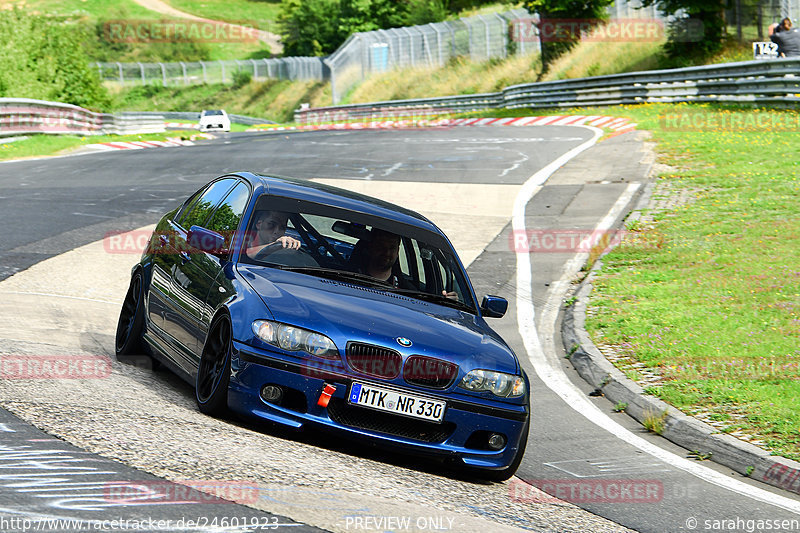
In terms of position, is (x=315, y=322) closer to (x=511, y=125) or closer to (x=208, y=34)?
(x=511, y=125)

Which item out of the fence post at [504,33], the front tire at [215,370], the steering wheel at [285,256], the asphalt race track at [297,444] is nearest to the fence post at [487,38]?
the fence post at [504,33]

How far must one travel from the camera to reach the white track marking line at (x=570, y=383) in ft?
21.7

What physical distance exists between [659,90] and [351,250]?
2748 cm

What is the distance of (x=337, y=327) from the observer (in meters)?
5.97

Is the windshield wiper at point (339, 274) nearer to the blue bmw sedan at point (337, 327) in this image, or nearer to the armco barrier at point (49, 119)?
the blue bmw sedan at point (337, 327)

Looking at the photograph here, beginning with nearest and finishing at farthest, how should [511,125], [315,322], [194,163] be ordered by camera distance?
[315,322]
[194,163]
[511,125]

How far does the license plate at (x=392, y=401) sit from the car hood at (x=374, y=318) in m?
0.26

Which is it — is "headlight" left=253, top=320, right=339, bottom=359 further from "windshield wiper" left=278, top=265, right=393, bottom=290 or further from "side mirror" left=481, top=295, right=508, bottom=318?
"side mirror" left=481, top=295, right=508, bottom=318

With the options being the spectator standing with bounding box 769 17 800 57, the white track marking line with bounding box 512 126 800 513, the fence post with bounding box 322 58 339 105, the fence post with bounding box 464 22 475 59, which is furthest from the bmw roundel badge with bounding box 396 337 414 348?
the fence post with bounding box 322 58 339 105

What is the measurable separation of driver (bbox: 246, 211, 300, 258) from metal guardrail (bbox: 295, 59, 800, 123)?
70.3 ft

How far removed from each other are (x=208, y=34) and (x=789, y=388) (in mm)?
107489

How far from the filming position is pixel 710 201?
1648 cm

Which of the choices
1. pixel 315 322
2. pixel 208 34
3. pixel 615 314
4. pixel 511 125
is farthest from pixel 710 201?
pixel 208 34

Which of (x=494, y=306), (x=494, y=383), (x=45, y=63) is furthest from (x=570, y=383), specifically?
(x=45, y=63)
